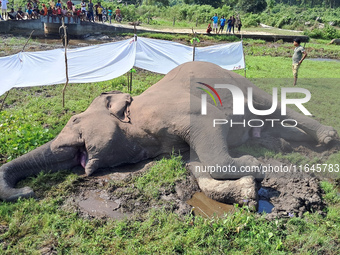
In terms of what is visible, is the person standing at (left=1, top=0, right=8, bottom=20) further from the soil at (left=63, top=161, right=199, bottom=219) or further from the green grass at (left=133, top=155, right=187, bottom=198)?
the green grass at (left=133, top=155, right=187, bottom=198)

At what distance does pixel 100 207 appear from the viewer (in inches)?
185

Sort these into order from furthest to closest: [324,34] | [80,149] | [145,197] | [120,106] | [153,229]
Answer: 1. [324,34]
2. [120,106]
3. [80,149]
4. [145,197]
5. [153,229]

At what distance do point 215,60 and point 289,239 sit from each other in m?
7.09

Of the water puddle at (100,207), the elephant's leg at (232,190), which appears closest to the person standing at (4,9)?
the water puddle at (100,207)

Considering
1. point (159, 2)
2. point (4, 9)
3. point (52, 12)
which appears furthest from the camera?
point (159, 2)

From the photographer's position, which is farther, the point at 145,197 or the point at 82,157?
the point at 82,157

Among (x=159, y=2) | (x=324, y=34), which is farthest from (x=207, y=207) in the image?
(x=159, y=2)

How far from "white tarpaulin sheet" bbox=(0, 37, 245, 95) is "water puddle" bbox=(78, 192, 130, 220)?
3.89 metres

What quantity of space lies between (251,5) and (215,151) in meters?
45.6

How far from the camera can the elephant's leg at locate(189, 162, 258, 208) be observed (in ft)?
14.7

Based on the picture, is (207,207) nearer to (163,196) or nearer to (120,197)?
(163,196)

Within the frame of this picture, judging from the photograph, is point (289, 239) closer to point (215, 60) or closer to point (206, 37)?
point (215, 60)

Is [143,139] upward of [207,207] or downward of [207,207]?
upward

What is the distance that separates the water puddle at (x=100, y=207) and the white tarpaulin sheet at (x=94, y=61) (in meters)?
3.89
